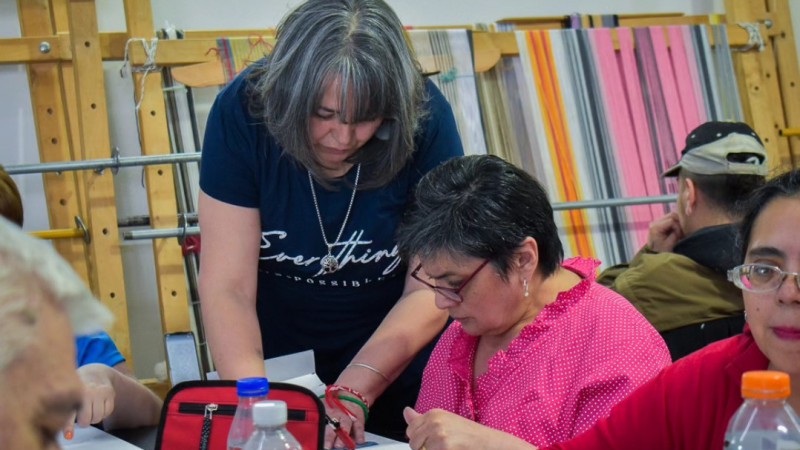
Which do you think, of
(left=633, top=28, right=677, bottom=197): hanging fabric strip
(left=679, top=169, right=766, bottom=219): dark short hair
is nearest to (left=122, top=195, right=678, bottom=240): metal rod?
(left=633, top=28, right=677, bottom=197): hanging fabric strip

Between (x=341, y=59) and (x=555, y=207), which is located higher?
(x=341, y=59)

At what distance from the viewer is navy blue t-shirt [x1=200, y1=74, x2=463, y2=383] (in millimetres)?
2131

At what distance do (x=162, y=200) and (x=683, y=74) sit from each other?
73.1 inches

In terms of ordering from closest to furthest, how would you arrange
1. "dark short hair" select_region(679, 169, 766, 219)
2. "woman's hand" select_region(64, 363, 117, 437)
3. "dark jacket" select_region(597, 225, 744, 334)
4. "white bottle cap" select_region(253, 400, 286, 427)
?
"white bottle cap" select_region(253, 400, 286, 427)
"woman's hand" select_region(64, 363, 117, 437)
"dark jacket" select_region(597, 225, 744, 334)
"dark short hair" select_region(679, 169, 766, 219)

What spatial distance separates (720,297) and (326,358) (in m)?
1.03

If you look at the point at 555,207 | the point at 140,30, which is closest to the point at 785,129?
the point at 555,207

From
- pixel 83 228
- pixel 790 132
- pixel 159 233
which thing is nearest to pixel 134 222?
pixel 83 228

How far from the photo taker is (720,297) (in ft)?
8.91

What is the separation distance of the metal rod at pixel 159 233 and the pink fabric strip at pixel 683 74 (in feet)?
5.80

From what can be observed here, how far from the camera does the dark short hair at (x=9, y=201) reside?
2.10 meters

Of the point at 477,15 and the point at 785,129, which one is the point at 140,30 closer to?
the point at 477,15

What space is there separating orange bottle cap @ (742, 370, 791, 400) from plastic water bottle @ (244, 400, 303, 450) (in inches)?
22.7

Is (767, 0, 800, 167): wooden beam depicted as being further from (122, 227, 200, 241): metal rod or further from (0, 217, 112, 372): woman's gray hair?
(0, 217, 112, 372): woman's gray hair

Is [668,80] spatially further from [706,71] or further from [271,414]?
[271,414]
